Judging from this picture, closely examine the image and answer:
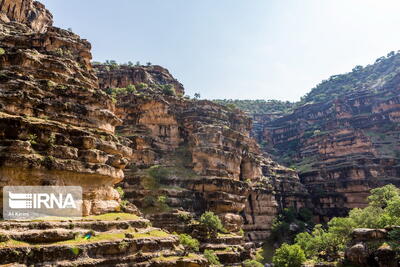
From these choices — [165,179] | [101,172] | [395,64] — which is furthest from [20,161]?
[395,64]

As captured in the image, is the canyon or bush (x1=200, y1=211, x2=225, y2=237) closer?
the canyon

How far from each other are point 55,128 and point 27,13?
63.1m

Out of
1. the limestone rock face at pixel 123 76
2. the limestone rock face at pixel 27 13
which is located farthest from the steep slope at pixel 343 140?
the limestone rock face at pixel 27 13

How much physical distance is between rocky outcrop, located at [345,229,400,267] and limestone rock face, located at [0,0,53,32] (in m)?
79.0

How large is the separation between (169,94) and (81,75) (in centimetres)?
4832

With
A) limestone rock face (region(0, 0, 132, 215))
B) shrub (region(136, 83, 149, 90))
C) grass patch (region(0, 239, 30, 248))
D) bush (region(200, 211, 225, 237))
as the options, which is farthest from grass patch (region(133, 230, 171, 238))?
shrub (region(136, 83, 149, 90))

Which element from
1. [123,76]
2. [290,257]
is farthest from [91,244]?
[123,76]

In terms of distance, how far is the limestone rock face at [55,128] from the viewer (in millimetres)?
33312

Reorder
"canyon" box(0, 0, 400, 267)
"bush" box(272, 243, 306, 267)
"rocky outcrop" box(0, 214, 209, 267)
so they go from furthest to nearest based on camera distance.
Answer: "bush" box(272, 243, 306, 267) → "canyon" box(0, 0, 400, 267) → "rocky outcrop" box(0, 214, 209, 267)

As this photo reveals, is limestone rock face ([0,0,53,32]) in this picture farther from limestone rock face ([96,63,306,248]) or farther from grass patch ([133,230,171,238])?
grass patch ([133,230,171,238])

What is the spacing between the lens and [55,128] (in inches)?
1491

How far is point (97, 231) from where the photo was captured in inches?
1294

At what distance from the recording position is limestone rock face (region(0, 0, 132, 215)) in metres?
33.3

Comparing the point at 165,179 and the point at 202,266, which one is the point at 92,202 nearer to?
the point at 202,266
